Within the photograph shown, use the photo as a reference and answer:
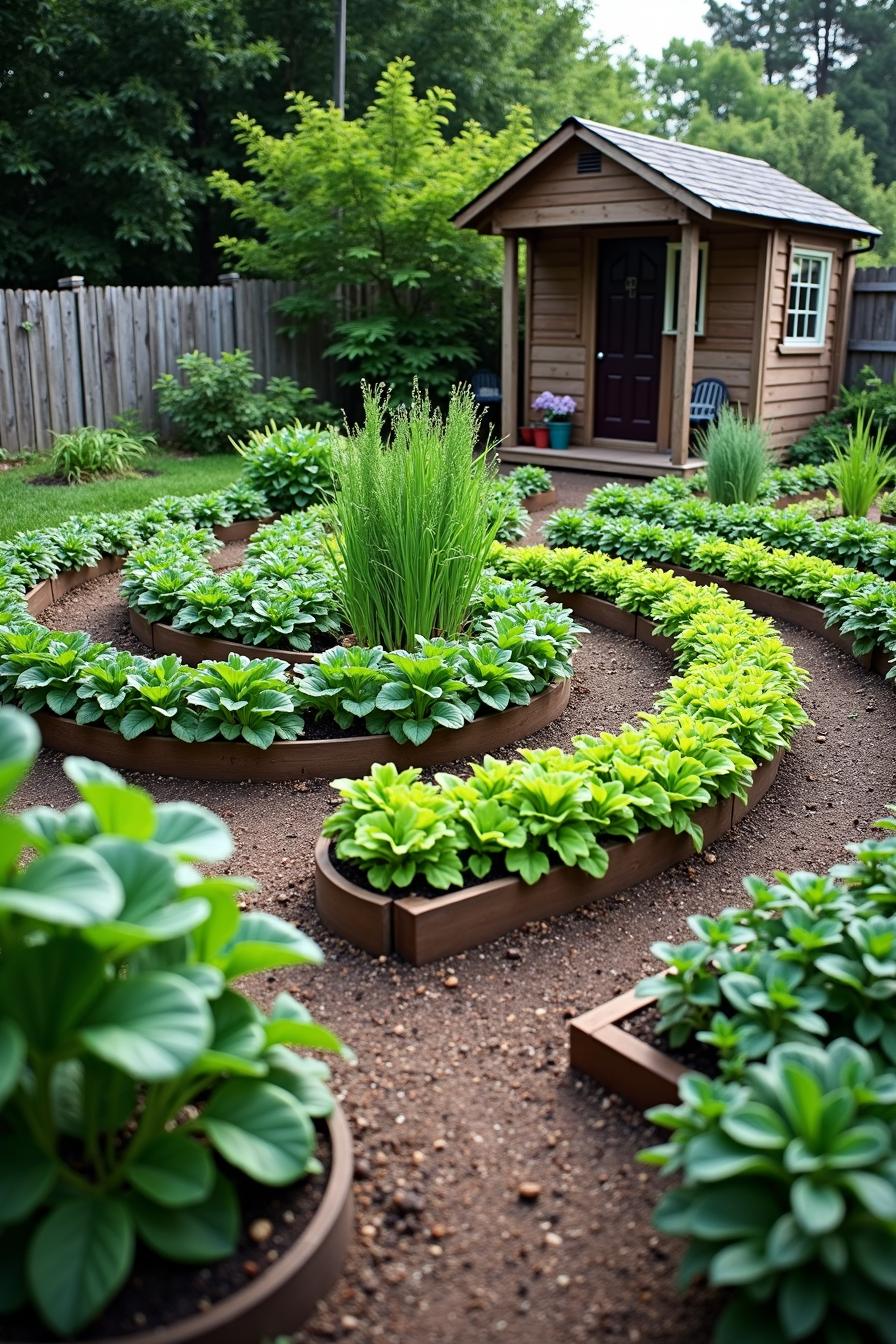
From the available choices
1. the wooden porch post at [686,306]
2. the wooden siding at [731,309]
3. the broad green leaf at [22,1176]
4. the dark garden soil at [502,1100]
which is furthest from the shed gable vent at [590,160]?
the broad green leaf at [22,1176]

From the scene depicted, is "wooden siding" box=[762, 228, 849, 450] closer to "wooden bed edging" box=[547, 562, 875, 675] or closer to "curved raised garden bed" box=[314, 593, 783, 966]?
"wooden bed edging" box=[547, 562, 875, 675]

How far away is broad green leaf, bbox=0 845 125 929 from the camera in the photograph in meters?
1.56

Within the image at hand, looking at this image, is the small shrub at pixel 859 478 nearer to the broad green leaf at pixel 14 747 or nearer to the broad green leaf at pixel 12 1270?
the broad green leaf at pixel 14 747

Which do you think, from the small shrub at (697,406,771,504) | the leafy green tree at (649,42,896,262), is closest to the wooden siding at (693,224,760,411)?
the small shrub at (697,406,771,504)

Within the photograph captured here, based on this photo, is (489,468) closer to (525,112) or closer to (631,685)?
(631,685)

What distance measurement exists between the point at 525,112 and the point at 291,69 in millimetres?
6329

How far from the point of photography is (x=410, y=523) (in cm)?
482

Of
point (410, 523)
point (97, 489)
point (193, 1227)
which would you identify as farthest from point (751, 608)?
point (97, 489)

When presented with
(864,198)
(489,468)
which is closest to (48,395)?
(489,468)

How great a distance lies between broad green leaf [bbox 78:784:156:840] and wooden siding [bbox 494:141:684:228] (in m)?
10.3

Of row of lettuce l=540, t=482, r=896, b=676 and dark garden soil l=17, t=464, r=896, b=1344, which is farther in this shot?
row of lettuce l=540, t=482, r=896, b=676

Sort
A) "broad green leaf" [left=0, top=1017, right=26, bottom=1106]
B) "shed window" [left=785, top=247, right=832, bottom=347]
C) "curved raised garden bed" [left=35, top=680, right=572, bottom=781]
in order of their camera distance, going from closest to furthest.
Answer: "broad green leaf" [left=0, top=1017, right=26, bottom=1106], "curved raised garden bed" [left=35, top=680, right=572, bottom=781], "shed window" [left=785, top=247, right=832, bottom=347]

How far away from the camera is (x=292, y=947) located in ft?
6.59

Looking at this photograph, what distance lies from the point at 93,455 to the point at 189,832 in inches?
364
